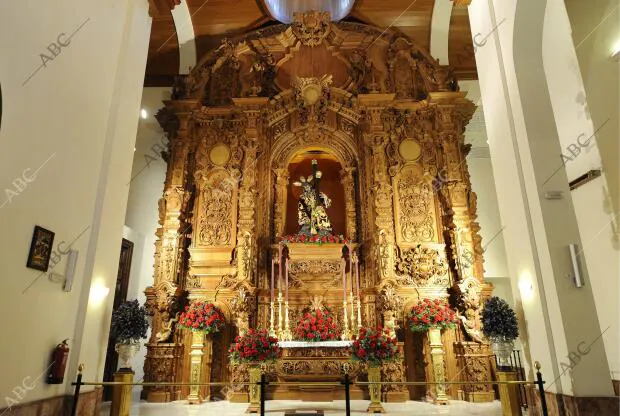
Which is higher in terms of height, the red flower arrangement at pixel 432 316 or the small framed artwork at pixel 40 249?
the small framed artwork at pixel 40 249

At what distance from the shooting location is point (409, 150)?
10.3 m

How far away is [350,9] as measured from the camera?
11539 mm

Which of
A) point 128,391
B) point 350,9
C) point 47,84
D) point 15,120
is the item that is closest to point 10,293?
point 15,120

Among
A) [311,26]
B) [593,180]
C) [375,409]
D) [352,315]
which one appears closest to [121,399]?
[375,409]

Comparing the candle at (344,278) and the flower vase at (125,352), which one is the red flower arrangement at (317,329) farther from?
the flower vase at (125,352)

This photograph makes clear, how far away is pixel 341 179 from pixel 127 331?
631cm

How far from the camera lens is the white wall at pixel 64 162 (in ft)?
13.0

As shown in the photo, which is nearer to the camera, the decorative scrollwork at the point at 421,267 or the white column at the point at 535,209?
the white column at the point at 535,209

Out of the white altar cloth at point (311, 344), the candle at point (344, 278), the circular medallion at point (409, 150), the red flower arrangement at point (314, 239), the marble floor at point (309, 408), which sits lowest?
the marble floor at point (309, 408)

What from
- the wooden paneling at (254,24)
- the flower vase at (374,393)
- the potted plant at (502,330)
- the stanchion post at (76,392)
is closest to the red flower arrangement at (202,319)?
the flower vase at (374,393)

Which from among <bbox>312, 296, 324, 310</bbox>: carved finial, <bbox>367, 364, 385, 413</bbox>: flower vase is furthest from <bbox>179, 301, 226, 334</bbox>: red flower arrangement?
<bbox>367, 364, 385, 413</bbox>: flower vase

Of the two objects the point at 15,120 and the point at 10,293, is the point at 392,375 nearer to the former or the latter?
the point at 10,293

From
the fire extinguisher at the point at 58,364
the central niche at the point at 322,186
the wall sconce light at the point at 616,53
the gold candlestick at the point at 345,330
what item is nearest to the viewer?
the fire extinguisher at the point at 58,364

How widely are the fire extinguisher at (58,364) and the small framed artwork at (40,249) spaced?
886mm
